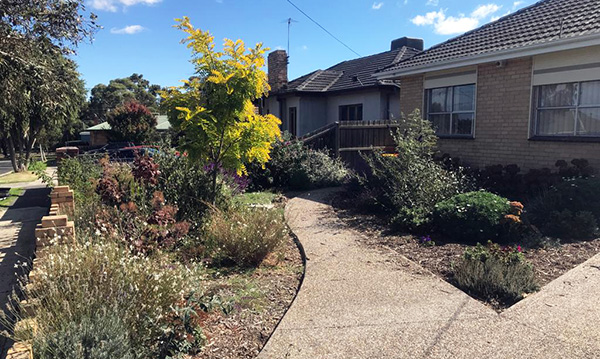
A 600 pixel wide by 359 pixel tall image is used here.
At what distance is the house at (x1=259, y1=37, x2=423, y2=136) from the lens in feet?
58.5

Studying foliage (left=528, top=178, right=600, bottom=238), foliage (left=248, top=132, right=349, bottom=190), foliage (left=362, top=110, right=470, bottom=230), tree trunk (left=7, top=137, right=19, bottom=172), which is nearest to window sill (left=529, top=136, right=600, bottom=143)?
foliage (left=528, top=178, right=600, bottom=238)

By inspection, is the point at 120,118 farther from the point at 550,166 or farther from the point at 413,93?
the point at 550,166

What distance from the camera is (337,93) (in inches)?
784

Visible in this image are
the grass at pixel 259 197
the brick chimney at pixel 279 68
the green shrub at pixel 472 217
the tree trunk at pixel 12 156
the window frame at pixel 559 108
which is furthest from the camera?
the tree trunk at pixel 12 156

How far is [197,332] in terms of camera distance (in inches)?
142

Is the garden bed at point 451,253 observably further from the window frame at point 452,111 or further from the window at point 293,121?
the window at point 293,121

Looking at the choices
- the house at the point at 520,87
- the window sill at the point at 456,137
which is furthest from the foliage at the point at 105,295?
the window sill at the point at 456,137

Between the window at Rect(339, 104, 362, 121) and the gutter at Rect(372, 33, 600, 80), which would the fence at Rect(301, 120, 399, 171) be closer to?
the gutter at Rect(372, 33, 600, 80)

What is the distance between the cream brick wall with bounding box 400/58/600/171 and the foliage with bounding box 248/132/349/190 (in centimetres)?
351

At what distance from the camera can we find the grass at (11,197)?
1288 cm

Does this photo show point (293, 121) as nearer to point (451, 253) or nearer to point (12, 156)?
point (451, 253)

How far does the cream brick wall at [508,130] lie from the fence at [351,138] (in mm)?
3509

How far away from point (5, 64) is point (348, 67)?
54.3 ft

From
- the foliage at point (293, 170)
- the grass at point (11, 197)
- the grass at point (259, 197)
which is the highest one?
the foliage at point (293, 170)
